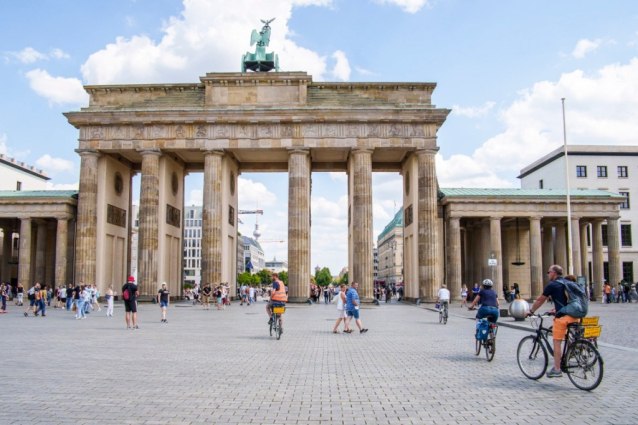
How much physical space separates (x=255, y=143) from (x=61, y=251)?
724 inches

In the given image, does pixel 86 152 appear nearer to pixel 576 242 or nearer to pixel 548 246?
pixel 576 242

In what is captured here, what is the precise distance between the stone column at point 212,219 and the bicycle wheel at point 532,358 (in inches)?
1431

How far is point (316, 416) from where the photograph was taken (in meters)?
7.88

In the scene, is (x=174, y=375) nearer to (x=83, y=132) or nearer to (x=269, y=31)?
(x=83, y=132)

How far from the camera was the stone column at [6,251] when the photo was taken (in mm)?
57125

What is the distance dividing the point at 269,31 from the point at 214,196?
1687cm

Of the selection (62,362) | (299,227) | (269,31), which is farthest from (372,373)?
(269,31)

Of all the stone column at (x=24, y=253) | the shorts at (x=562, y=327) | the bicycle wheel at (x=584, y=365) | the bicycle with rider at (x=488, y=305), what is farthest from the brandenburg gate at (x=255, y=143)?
the bicycle wheel at (x=584, y=365)

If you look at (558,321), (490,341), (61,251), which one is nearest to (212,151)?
(61,251)

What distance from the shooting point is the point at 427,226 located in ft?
150

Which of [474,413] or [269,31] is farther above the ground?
[269,31]

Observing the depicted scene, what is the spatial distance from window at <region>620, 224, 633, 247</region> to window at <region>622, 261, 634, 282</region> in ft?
7.97

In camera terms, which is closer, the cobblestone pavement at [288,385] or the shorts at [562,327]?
the cobblestone pavement at [288,385]

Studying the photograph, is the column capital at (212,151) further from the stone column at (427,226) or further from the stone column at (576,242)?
the stone column at (576,242)
